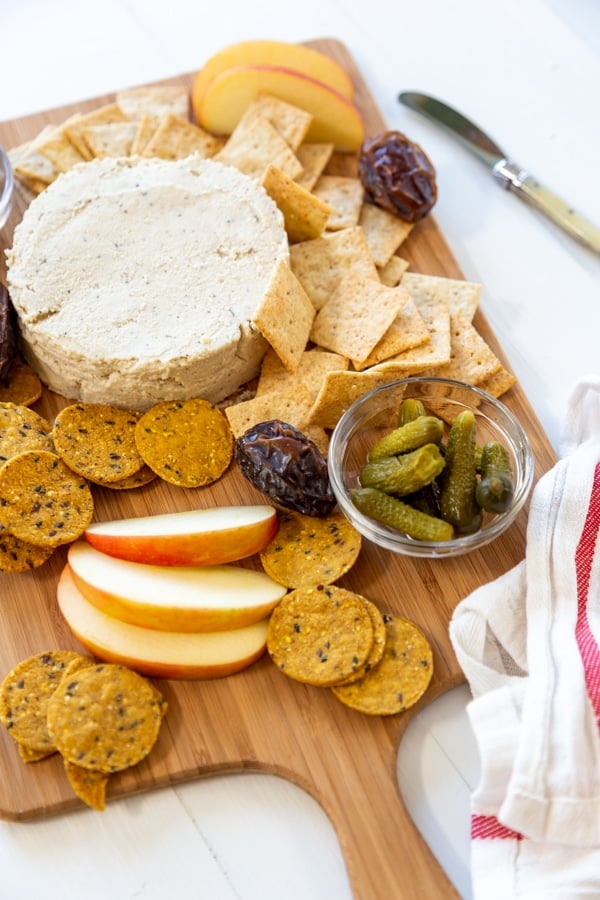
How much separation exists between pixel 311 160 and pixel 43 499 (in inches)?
66.5

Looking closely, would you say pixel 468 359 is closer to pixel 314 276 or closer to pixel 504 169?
pixel 314 276

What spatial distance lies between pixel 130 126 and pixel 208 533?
1770 mm

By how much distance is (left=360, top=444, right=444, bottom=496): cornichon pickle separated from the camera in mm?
2898

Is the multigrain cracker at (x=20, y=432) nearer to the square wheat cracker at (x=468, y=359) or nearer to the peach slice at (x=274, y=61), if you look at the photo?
the square wheat cracker at (x=468, y=359)

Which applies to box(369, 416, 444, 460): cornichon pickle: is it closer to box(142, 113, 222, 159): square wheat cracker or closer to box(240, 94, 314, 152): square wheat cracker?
box(240, 94, 314, 152): square wheat cracker

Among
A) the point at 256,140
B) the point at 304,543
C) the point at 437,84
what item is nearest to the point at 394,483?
the point at 304,543

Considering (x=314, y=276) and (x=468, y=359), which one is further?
(x=314, y=276)

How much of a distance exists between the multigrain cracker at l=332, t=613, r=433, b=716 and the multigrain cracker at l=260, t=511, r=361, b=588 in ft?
0.73

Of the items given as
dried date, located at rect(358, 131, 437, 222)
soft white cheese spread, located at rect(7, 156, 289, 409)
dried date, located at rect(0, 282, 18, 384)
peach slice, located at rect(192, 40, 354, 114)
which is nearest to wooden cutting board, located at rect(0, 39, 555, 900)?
soft white cheese spread, located at rect(7, 156, 289, 409)

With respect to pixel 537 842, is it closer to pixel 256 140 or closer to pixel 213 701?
pixel 213 701

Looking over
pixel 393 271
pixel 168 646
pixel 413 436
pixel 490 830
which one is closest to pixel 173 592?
pixel 168 646

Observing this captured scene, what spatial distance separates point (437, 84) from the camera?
4.41 metres

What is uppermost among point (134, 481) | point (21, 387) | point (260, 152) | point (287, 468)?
point (260, 152)

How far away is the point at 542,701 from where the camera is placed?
2.70 meters
